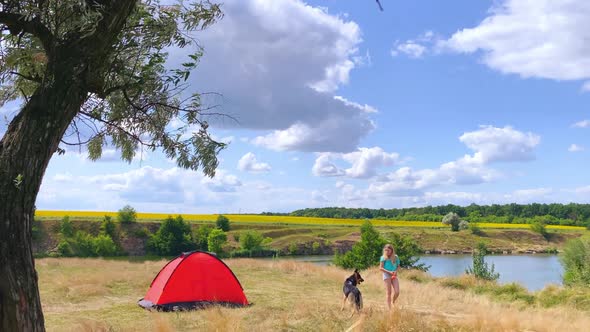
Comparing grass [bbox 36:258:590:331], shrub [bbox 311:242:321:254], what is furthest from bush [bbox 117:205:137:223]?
grass [bbox 36:258:590:331]

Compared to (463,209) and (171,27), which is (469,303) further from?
(463,209)

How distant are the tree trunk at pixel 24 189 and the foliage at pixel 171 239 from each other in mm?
60721

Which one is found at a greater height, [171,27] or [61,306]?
[171,27]

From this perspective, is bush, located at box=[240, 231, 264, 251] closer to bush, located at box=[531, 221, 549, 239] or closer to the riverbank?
the riverbank

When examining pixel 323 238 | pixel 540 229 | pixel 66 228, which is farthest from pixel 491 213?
pixel 66 228

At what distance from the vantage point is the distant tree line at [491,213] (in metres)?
118

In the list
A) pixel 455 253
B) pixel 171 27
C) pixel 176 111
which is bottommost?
pixel 455 253

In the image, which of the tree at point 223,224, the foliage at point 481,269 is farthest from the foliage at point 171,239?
the foliage at point 481,269

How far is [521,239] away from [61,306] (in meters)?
84.3

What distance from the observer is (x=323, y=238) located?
246ft

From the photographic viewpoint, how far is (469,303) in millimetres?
14211

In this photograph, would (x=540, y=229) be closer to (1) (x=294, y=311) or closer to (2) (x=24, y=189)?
(1) (x=294, y=311)

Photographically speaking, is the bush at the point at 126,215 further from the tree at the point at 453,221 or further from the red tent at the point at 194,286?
the red tent at the point at 194,286

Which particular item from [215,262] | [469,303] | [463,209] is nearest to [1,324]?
[215,262]
